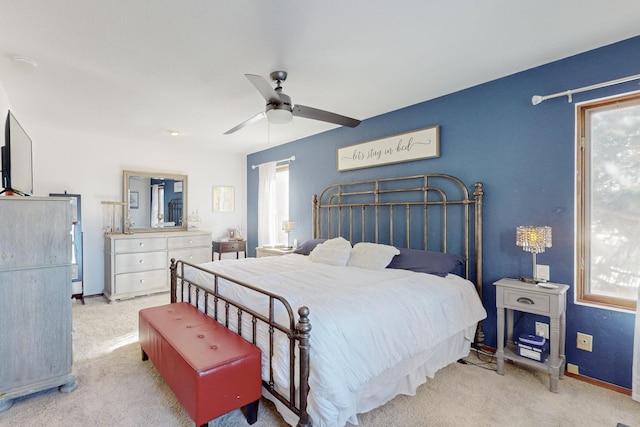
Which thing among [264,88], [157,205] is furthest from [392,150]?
[157,205]

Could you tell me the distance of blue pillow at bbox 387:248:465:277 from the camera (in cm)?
285

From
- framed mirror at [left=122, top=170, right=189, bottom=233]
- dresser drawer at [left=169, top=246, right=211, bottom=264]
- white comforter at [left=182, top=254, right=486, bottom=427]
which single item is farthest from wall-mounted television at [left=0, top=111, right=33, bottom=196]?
dresser drawer at [left=169, top=246, right=211, bottom=264]

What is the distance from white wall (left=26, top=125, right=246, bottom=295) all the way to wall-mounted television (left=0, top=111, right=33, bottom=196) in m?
1.69

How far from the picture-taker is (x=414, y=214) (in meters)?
3.52

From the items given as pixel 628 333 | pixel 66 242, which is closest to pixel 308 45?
pixel 66 242

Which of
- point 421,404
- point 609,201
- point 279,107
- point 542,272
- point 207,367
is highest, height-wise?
point 279,107

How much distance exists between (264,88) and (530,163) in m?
2.29

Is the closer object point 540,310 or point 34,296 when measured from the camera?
point 34,296

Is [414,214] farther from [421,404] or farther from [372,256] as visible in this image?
[421,404]

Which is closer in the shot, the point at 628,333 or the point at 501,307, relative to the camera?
the point at 628,333

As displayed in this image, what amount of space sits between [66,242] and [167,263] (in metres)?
2.76

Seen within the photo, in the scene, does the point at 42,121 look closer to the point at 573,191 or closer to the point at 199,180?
the point at 199,180

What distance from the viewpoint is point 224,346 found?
1941 millimetres

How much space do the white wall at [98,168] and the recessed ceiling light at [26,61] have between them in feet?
6.19
